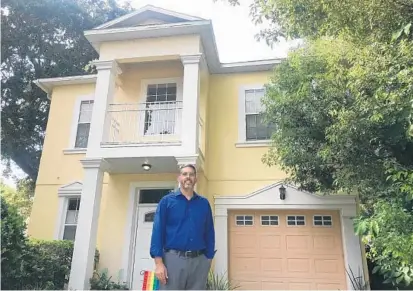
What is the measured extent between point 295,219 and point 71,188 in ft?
18.9

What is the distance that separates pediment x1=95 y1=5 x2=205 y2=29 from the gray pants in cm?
665

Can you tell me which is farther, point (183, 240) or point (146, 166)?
point (146, 166)

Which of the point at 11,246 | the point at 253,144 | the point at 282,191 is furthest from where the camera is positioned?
the point at 253,144

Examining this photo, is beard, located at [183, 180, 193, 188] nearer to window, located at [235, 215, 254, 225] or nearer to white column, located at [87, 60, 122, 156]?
white column, located at [87, 60, 122, 156]

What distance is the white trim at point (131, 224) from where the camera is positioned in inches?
316

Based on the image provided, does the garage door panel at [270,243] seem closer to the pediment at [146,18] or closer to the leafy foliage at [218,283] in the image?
the leafy foliage at [218,283]

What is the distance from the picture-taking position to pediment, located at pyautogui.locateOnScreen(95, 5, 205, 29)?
8727 millimetres

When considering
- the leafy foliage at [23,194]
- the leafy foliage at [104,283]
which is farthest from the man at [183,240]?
the leafy foliage at [23,194]

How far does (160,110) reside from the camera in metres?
9.04

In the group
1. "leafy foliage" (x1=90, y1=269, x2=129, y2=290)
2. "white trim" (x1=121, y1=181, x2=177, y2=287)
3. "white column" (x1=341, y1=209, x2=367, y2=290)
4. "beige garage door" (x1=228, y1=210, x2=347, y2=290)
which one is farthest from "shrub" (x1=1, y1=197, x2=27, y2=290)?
"white column" (x1=341, y1=209, x2=367, y2=290)

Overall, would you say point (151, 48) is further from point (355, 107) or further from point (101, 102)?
point (355, 107)

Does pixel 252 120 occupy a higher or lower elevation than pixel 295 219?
higher

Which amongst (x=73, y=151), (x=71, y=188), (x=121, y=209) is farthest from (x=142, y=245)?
(x=73, y=151)

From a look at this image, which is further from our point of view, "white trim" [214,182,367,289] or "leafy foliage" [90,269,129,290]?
"white trim" [214,182,367,289]
